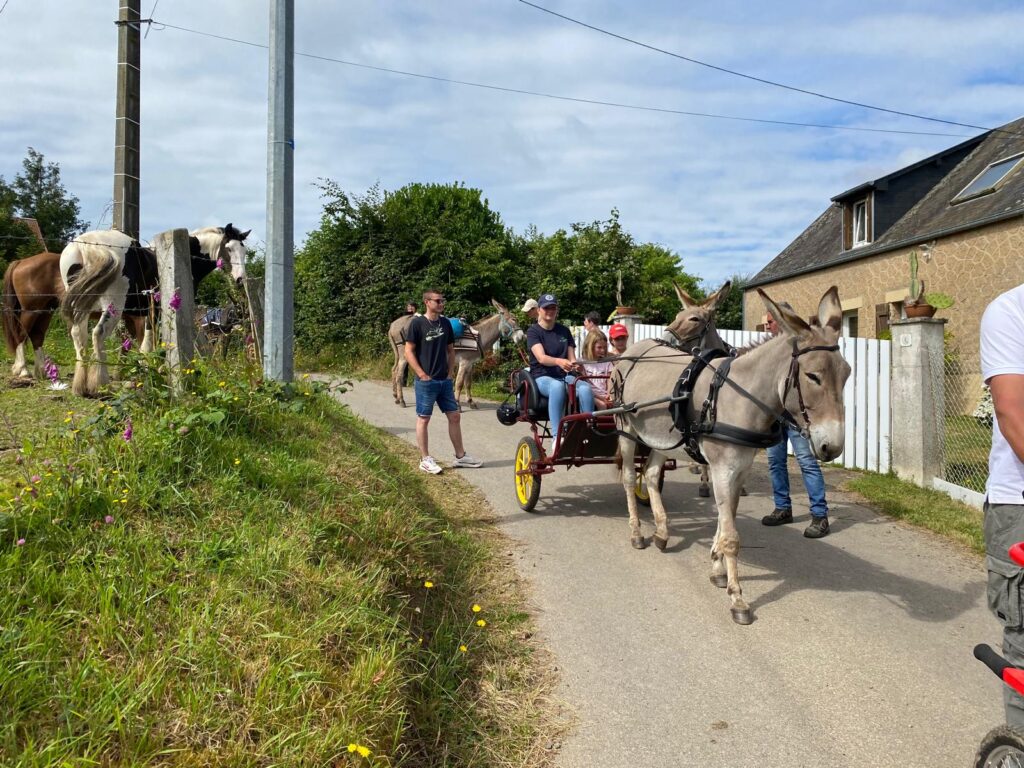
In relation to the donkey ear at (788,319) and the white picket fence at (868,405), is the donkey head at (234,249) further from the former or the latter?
the white picket fence at (868,405)

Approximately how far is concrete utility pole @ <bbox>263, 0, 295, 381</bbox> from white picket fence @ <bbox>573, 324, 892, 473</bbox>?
268 inches

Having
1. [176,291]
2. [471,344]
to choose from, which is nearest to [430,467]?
[176,291]

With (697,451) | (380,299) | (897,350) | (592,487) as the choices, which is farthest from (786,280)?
(697,451)

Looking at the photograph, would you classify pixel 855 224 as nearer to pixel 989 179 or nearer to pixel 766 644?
pixel 989 179

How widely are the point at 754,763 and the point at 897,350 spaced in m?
6.89

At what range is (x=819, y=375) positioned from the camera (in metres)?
3.98

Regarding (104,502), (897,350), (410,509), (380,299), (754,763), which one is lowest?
(754,763)

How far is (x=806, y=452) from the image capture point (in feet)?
20.6

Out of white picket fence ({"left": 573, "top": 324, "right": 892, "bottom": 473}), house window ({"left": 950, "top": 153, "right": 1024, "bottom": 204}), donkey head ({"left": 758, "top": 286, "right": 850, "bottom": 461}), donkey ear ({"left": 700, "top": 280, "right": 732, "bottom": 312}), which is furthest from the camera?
house window ({"left": 950, "top": 153, "right": 1024, "bottom": 204})

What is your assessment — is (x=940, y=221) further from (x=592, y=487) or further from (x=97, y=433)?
(x=97, y=433)

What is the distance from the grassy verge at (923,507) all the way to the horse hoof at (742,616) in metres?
2.66

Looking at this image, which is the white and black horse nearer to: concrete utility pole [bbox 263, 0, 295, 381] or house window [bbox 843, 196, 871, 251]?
concrete utility pole [bbox 263, 0, 295, 381]

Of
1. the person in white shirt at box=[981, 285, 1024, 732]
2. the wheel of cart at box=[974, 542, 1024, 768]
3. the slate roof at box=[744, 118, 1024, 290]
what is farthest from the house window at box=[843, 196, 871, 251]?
the wheel of cart at box=[974, 542, 1024, 768]

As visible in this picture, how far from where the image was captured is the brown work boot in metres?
6.48
